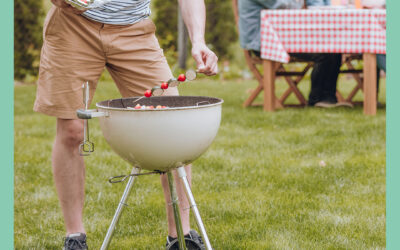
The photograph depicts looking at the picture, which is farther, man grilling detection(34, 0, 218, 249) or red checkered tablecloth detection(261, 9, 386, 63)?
red checkered tablecloth detection(261, 9, 386, 63)

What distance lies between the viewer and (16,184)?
139 inches

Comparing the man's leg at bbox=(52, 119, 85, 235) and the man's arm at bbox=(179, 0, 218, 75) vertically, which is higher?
the man's arm at bbox=(179, 0, 218, 75)

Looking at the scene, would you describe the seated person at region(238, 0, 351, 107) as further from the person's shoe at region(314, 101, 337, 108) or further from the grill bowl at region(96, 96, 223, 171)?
the grill bowl at region(96, 96, 223, 171)

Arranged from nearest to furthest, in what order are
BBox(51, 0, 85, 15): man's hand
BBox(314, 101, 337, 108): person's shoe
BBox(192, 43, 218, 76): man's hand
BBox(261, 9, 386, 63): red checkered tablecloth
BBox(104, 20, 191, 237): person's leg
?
BBox(192, 43, 218, 76): man's hand → BBox(51, 0, 85, 15): man's hand → BBox(104, 20, 191, 237): person's leg → BBox(261, 9, 386, 63): red checkered tablecloth → BBox(314, 101, 337, 108): person's shoe

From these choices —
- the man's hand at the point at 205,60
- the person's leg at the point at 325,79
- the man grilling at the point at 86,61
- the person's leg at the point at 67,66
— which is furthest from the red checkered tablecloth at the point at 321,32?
the man's hand at the point at 205,60

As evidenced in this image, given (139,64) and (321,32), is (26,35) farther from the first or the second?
(139,64)

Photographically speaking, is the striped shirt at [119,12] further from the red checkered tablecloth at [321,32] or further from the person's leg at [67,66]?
the red checkered tablecloth at [321,32]

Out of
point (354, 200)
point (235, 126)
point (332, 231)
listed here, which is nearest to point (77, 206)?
point (332, 231)

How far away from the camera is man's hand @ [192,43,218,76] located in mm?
2001

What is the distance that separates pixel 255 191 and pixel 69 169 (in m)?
1.27

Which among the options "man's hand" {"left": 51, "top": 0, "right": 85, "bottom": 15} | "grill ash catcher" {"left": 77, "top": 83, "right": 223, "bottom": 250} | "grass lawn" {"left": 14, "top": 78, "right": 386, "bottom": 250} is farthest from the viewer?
"grass lawn" {"left": 14, "top": 78, "right": 386, "bottom": 250}

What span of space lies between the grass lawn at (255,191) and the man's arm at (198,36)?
2.96 ft

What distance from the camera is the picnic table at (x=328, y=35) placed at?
17.7 feet

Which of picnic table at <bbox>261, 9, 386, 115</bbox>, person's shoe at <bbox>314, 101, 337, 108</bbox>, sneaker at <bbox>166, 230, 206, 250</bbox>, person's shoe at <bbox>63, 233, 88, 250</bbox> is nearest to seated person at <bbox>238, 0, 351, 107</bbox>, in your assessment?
person's shoe at <bbox>314, 101, 337, 108</bbox>
